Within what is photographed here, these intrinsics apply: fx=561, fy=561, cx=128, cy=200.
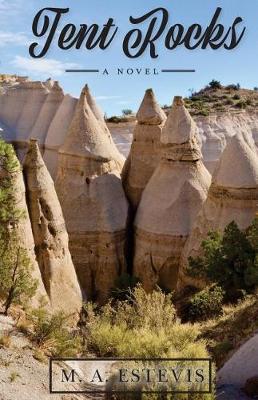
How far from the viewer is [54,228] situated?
12.4 m

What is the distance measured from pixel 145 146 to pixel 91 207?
10.2 ft

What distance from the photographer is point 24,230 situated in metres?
11.0

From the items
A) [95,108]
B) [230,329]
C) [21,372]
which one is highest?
[95,108]

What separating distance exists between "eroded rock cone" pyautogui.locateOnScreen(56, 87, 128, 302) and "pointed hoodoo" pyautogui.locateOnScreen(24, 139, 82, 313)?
332cm

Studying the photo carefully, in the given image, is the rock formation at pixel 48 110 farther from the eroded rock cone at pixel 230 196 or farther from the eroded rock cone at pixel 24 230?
the eroded rock cone at pixel 24 230

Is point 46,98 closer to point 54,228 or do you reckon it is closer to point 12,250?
point 54,228

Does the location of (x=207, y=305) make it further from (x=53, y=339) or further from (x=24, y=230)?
(x=53, y=339)

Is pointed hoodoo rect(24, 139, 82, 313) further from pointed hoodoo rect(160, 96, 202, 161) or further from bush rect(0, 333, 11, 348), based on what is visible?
pointed hoodoo rect(160, 96, 202, 161)

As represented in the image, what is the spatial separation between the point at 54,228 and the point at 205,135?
22.3 m

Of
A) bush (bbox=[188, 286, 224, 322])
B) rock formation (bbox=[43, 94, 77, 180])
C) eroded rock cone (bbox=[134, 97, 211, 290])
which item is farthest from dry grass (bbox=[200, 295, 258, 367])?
rock formation (bbox=[43, 94, 77, 180])

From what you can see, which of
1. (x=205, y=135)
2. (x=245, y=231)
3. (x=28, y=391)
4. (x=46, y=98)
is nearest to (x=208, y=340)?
(x=28, y=391)

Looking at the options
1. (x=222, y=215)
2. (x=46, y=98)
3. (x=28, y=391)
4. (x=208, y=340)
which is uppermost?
(x=46, y=98)

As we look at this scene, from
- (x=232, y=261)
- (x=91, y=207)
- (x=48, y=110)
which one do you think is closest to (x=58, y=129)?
(x=48, y=110)

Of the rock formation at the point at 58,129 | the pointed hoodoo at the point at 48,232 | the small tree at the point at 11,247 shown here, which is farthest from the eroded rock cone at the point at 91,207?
the small tree at the point at 11,247
